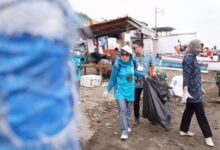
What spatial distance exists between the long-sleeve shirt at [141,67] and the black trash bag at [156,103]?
0.45 ft

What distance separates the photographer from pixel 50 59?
1350mm

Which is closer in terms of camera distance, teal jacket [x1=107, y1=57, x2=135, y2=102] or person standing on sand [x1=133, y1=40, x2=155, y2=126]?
teal jacket [x1=107, y1=57, x2=135, y2=102]

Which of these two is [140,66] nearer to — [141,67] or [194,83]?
[141,67]

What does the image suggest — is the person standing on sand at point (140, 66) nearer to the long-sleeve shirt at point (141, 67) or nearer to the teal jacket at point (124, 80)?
the long-sleeve shirt at point (141, 67)

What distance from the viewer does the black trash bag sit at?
266 inches

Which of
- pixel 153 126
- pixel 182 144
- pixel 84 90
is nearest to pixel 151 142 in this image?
pixel 182 144

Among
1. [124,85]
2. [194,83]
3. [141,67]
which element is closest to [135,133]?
[124,85]

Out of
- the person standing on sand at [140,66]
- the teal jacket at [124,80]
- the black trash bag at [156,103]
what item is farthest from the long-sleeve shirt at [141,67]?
the teal jacket at [124,80]

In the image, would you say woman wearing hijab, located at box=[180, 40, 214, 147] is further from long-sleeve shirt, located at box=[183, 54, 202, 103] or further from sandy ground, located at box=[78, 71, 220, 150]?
sandy ground, located at box=[78, 71, 220, 150]

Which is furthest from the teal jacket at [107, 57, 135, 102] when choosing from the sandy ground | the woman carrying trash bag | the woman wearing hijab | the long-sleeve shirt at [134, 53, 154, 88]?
the woman wearing hijab

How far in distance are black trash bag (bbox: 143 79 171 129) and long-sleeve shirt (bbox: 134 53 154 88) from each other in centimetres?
14

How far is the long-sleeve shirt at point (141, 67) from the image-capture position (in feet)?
22.6

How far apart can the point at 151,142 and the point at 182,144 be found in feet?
1.71

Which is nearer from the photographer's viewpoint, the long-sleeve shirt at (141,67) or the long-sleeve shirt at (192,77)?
the long-sleeve shirt at (192,77)
